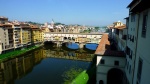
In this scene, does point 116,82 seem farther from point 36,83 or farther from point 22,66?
point 22,66

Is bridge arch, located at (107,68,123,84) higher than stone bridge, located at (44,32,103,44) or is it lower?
lower

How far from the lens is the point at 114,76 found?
25891 millimetres

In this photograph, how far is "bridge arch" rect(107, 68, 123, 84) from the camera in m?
23.8

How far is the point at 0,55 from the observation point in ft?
137

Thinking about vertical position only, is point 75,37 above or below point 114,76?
above

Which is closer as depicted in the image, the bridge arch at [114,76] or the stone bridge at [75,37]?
the bridge arch at [114,76]

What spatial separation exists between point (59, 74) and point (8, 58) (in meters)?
17.7

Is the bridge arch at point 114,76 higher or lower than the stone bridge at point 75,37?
lower

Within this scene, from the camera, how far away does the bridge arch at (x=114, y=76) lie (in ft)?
78.2

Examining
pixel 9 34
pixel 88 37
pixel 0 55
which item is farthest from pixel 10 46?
pixel 88 37

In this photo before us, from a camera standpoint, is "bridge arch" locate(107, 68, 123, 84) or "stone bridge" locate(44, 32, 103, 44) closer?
"bridge arch" locate(107, 68, 123, 84)

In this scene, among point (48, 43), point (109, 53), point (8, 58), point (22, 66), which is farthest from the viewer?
point (48, 43)

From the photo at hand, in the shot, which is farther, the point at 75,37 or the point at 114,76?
the point at 75,37

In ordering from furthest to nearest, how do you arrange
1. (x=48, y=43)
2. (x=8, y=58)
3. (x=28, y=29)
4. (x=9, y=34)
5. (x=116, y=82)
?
(x=48, y=43), (x=28, y=29), (x=9, y=34), (x=8, y=58), (x=116, y=82)
